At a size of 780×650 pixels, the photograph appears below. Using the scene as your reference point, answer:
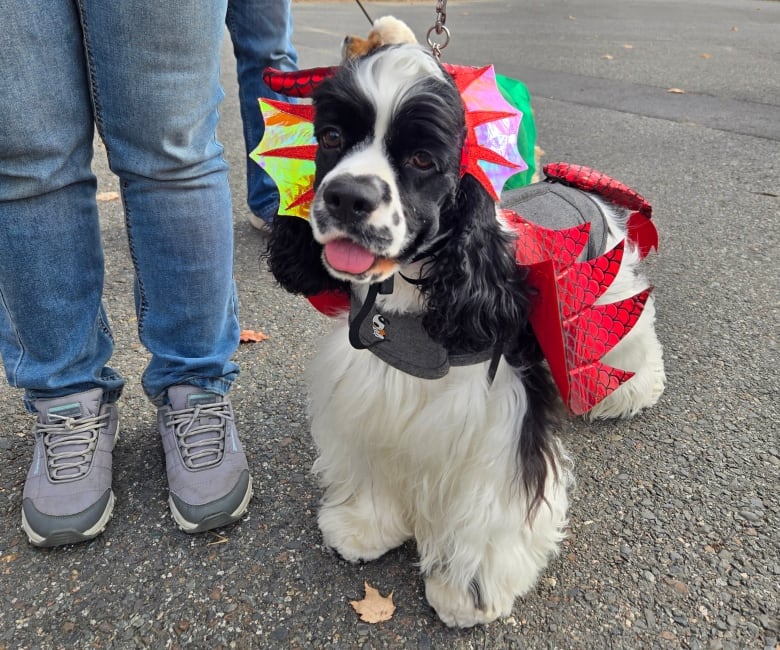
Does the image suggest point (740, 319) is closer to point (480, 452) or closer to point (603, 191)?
point (603, 191)

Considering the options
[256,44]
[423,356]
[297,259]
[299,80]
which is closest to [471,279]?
[423,356]

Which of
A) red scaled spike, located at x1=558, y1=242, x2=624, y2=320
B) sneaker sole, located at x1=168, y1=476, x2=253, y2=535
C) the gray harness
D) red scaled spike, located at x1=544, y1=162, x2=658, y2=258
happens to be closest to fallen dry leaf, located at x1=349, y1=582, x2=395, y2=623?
sneaker sole, located at x1=168, y1=476, x2=253, y2=535

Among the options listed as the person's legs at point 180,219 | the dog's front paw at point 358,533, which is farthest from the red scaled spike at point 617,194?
the dog's front paw at point 358,533

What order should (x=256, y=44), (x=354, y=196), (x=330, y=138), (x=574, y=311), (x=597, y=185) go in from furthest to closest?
(x=256, y=44) → (x=597, y=185) → (x=574, y=311) → (x=330, y=138) → (x=354, y=196)

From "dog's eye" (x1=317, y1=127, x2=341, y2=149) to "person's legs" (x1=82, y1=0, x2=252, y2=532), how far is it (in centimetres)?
46

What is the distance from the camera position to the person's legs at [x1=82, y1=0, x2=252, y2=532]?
1561 millimetres

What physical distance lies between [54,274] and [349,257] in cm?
92

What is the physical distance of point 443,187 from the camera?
4.48 feet

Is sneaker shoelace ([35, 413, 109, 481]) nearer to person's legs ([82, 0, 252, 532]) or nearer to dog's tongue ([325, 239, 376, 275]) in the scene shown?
person's legs ([82, 0, 252, 532])

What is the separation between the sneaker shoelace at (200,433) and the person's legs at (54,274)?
0.22 meters

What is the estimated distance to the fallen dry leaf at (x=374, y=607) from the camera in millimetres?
1657

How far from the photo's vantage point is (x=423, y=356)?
1589 millimetres

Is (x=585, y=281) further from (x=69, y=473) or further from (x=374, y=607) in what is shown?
(x=69, y=473)

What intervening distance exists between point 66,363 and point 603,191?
184 centimetres
